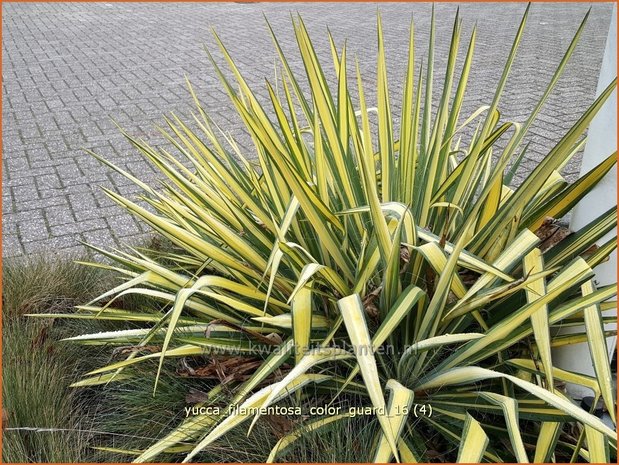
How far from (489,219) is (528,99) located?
3.58m

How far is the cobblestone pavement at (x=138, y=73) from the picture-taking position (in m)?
3.47

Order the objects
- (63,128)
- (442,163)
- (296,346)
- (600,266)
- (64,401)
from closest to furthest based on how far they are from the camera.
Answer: (296,346) < (600,266) < (64,401) < (442,163) < (63,128)

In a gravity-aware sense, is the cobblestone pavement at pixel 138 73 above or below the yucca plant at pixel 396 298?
below

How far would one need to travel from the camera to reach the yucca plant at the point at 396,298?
1.31 meters

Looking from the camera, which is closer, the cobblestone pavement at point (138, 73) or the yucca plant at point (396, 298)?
the yucca plant at point (396, 298)

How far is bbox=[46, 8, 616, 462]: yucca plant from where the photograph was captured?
1312 mm

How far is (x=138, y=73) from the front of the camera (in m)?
6.08

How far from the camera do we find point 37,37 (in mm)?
7848

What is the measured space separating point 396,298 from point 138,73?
5.28 metres

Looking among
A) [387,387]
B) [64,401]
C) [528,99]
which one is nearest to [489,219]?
[387,387]

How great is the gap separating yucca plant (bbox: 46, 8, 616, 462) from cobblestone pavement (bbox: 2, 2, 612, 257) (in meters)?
1.43

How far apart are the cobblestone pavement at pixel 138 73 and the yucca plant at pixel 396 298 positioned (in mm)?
1429

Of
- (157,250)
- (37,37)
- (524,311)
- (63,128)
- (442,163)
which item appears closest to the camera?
(524,311)

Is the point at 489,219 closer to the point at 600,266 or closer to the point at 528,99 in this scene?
the point at 600,266
